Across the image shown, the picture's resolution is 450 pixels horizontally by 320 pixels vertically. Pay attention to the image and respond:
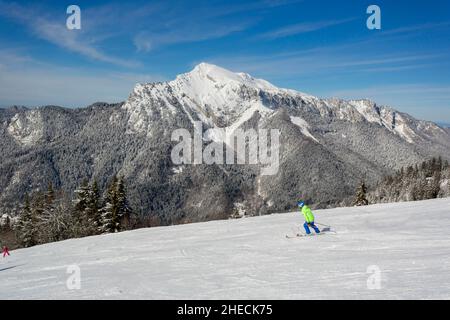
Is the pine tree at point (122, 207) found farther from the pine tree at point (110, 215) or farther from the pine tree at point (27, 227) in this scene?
the pine tree at point (27, 227)

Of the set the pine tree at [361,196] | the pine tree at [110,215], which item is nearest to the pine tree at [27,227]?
the pine tree at [110,215]

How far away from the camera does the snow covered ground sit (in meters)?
9.05

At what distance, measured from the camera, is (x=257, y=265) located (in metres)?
12.1

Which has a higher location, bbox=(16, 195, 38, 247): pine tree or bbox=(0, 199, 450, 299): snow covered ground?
bbox=(0, 199, 450, 299): snow covered ground

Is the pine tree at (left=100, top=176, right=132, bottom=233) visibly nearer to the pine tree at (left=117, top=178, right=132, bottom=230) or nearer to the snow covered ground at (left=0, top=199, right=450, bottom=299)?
the pine tree at (left=117, top=178, right=132, bottom=230)

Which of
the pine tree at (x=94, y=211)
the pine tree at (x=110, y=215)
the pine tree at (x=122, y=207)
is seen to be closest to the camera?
the pine tree at (x=110, y=215)

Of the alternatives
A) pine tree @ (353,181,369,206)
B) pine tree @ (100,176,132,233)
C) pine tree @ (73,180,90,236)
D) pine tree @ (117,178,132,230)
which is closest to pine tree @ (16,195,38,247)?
pine tree @ (73,180,90,236)

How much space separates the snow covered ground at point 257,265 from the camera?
9047 mm

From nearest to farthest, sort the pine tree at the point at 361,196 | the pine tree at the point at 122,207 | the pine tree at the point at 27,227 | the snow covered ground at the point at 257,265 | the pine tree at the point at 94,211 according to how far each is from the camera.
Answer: the snow covered ground at the point at 257,265
the pine tree at the point at 27,227
the pine tree at the point at 94,211
the pine tree at the point at 122,207
the pine tree at the point at 361,196

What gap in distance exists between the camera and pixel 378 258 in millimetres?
11891

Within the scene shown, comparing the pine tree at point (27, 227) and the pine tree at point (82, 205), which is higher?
the pine tree at point (82, 205)
